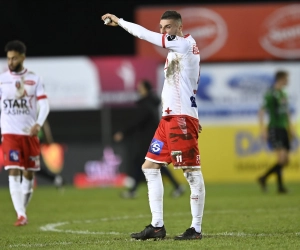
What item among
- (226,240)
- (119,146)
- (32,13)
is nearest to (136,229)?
(226,240)

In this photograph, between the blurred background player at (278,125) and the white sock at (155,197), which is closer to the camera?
the white sock at (155,197)

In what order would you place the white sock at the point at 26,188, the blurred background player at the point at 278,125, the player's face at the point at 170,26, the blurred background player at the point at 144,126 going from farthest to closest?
the blurred background player at the point at 278,125 < the blurred background player at the point at 144,126 < the white sock at the point at 26,188 < the player's face at the point at 170,26

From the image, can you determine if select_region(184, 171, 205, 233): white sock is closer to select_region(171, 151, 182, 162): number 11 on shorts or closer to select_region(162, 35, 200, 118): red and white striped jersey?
select_region(171, 151, 182, 162): number 11 on shorts

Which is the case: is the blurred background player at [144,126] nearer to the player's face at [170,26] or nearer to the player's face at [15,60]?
the player's face at [15,60]

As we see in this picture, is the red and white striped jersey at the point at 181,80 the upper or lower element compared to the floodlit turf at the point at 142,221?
upper

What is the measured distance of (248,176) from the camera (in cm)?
2225

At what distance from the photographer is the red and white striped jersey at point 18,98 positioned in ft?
38.0

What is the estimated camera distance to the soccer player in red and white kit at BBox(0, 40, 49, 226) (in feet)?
37.8

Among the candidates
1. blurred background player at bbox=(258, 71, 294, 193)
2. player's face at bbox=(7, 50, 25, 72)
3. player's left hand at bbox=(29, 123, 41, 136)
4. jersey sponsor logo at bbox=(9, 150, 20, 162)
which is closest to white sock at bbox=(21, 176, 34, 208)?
jersey sponsor logo at bbox=(9, 150, 20, 162)

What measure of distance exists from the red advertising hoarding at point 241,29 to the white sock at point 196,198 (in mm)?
14023

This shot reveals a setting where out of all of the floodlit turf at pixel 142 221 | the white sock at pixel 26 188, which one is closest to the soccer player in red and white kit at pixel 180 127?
the floodlit turf at pixel 142 221

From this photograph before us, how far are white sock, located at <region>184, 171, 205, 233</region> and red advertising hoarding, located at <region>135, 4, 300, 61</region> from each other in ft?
46.0

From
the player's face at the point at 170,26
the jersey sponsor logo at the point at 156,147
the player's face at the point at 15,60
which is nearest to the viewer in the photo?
the player's face at the point at 170,26

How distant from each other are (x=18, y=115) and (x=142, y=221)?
6.62ft
